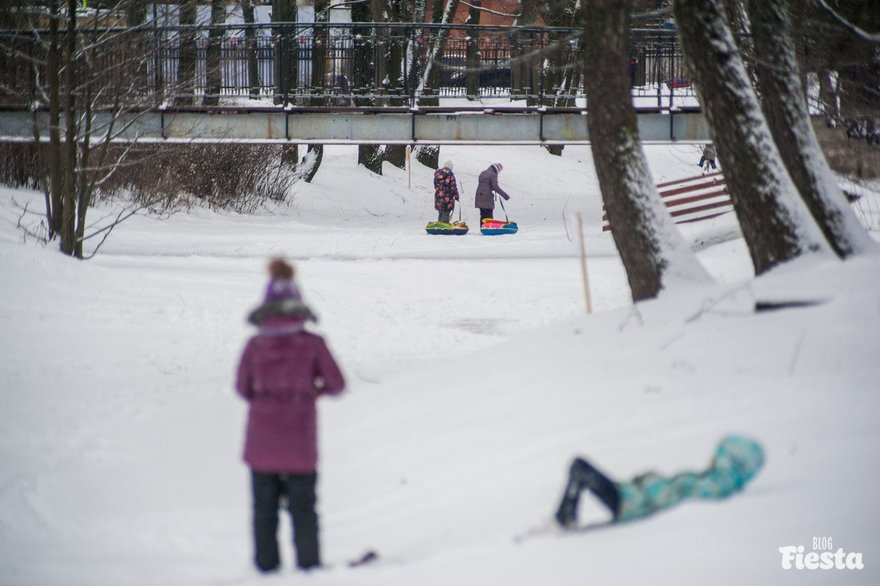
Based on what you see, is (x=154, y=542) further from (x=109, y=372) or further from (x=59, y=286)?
(x=59, y=286)

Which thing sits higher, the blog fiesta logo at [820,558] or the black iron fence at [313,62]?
the black iron fence at [313,62]

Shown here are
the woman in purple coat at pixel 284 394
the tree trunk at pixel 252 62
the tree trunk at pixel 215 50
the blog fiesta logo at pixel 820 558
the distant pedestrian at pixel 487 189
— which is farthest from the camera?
the distant pedestrian at pixel 487 189

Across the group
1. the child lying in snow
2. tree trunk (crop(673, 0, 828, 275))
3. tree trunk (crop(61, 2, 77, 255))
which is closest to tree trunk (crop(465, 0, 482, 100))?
tree trunk (crop(61, 2, 77, 255))

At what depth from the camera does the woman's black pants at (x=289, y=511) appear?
5148 millimetres

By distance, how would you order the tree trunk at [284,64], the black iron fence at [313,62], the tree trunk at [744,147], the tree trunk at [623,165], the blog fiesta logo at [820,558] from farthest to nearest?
the tree trunk at [284,64] < the black iron fence at [313,62] < the tree trunk at [623,165] < the tree trunk at [744,147] < the blog fiesta logo at [820,558]

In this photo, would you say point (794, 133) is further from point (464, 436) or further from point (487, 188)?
point (487, 188)

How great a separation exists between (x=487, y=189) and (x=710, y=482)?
68.2 ft

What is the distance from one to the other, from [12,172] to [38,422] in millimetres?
17298

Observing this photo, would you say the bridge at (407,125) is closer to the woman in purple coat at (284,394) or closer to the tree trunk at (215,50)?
the tree trunk at (215,50)

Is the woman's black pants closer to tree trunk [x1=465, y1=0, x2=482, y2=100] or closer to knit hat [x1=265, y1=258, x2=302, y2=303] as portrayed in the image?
knit hat [x1=265, y1=258, x2=302, y2=303]

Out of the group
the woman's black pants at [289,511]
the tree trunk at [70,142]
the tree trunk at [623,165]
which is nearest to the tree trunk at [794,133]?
the tree trunk at [623,165]

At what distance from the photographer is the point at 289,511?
5.21 meters

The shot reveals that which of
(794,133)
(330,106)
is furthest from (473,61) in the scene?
(794,133)

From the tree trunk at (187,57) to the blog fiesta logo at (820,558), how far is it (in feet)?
54.1
